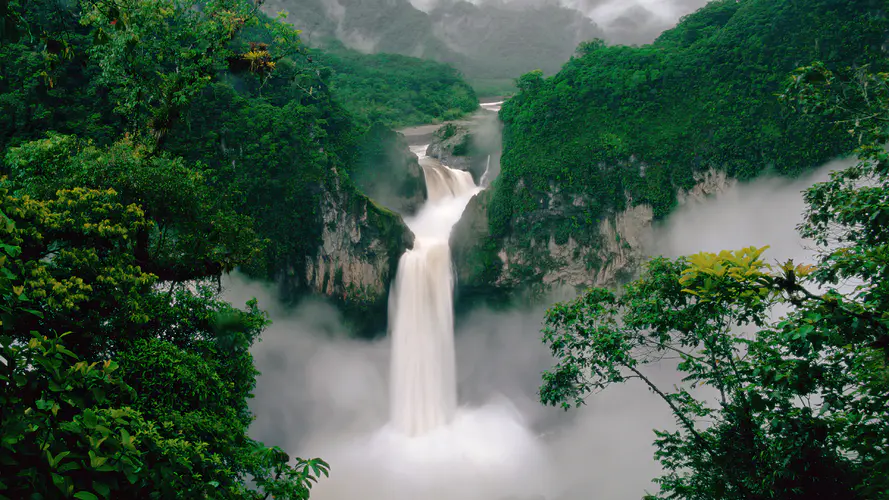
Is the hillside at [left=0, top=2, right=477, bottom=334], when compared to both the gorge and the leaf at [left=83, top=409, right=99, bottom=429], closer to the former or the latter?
the gorge

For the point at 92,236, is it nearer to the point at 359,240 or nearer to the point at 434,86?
the point at 359,240

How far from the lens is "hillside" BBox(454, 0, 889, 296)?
21969 millimetres

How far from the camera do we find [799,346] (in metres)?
3.58

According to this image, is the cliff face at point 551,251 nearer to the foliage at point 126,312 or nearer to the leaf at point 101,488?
the foliage at point 126,312

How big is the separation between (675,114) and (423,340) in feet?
56.2

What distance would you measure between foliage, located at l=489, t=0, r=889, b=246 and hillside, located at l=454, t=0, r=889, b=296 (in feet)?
0.17

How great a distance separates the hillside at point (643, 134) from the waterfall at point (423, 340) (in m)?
1.72

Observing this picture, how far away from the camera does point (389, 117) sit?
141 feet

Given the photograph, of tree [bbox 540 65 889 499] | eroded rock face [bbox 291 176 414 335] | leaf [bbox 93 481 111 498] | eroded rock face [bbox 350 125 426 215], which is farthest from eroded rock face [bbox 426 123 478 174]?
leaf [bbox 93 481 111 498]

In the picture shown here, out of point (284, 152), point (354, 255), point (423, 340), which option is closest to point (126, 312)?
point (284, 152)

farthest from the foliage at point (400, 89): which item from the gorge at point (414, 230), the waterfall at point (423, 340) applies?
the waterfall at point (423, 340)

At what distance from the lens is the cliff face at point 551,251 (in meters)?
25.2

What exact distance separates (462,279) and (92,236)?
68.0 feet

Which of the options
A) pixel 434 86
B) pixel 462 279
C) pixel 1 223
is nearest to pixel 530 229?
pixel 462 279
